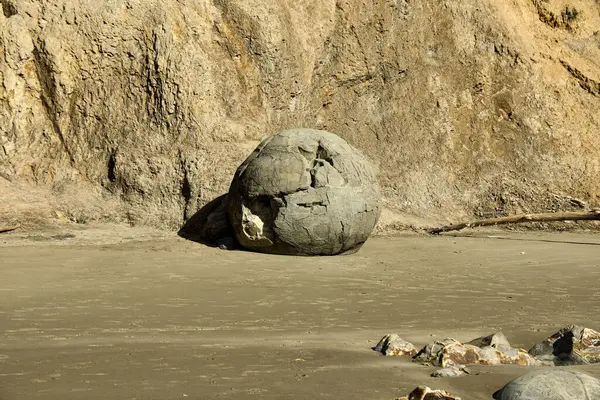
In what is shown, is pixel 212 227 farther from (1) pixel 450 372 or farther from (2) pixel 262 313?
(1) pixel 450 372

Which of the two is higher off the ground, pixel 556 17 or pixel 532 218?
pixel 556 17

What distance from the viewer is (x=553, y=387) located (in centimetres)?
421

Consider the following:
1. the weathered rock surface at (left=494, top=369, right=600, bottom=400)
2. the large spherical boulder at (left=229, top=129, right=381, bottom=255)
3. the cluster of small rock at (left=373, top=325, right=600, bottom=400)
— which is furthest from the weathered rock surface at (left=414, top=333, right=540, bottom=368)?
the large spherical boulder at (left=229, top=129, right=381, bottom=255)

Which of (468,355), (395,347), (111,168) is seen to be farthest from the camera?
(111,168)

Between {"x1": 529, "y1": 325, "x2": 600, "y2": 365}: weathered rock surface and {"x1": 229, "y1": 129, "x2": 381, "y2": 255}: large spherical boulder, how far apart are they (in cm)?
463

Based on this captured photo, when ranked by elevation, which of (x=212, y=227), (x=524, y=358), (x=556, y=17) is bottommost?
(x=524, y=358)

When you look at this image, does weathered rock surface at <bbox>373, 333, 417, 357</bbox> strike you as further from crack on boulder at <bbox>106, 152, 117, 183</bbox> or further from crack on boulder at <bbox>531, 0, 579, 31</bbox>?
crack on boulder at <bbox>531, 0, 579, 31</bbox>

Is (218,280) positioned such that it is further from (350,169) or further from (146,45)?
(146,45)

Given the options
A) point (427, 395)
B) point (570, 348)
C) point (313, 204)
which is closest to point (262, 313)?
point (570, 348)

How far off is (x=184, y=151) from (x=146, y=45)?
1524mm

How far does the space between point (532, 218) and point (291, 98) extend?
12.3 ft

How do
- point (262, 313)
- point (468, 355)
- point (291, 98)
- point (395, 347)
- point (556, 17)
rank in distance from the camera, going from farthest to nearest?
point (556, 17), point (291, 98), point (262, 313), point (395, 347), point (468, 355)

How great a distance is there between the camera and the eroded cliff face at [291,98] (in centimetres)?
1245

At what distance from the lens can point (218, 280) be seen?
8375 mm
